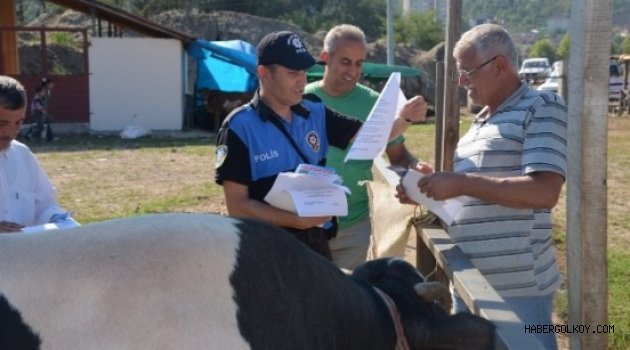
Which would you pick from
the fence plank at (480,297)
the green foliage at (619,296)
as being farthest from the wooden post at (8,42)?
the fence plank at (480,297)

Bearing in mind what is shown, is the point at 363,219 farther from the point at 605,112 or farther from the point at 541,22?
the point at 541,22

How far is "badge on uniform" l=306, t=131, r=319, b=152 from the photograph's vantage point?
342 centimetres

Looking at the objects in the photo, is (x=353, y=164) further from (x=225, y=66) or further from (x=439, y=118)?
(x=225, y=66)

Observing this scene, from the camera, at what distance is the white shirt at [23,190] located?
3.45 metres

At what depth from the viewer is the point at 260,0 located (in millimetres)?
53031

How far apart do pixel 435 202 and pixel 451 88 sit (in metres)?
1.13

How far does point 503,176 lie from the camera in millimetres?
3189

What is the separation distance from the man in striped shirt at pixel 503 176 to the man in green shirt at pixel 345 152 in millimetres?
928

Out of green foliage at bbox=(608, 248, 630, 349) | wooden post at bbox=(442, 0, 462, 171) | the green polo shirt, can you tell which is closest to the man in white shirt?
the green polo shirt

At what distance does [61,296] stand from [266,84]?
5.43 ft

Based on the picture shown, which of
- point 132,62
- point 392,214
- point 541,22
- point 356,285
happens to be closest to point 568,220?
point 356,285

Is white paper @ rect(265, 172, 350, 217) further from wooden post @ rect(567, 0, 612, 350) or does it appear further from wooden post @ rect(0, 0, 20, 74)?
wooden post @ rect(0, 0, 20, 74)

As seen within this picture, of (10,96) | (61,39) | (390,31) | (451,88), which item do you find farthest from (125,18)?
(10,96)

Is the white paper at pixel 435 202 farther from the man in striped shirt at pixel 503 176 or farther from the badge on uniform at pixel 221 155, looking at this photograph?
the badge on uniform at pixel 221 155
